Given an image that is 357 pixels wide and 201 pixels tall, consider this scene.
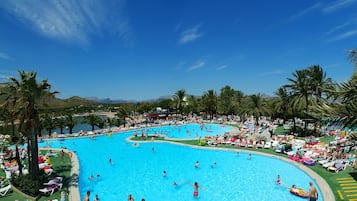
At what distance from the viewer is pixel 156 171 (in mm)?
22547

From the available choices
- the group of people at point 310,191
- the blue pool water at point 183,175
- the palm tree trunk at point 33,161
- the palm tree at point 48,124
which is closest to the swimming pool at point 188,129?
the blue pool water at point 183,175

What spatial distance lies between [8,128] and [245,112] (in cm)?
3610

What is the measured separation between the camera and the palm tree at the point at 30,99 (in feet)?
49.2

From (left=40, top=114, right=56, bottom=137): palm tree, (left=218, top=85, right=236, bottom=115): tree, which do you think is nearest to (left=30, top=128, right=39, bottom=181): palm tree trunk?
(left=40, top=114, right=56, bottom=137): palm tree

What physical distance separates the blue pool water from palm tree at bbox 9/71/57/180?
4673mm

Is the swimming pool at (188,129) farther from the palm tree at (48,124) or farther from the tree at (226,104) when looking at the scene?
the palm tree at (48,124)

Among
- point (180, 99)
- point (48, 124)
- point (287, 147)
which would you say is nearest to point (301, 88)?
point (287, 147)

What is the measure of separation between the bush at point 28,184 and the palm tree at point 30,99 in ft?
1.32

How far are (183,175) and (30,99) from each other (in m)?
13.0

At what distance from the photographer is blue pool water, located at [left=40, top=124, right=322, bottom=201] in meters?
16.9

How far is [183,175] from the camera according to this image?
69.4ft

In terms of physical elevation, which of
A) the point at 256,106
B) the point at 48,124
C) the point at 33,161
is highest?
the point at 256,106

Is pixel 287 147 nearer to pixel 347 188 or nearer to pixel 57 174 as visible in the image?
pixel 347 188

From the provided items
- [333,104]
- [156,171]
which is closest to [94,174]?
[156,171]
